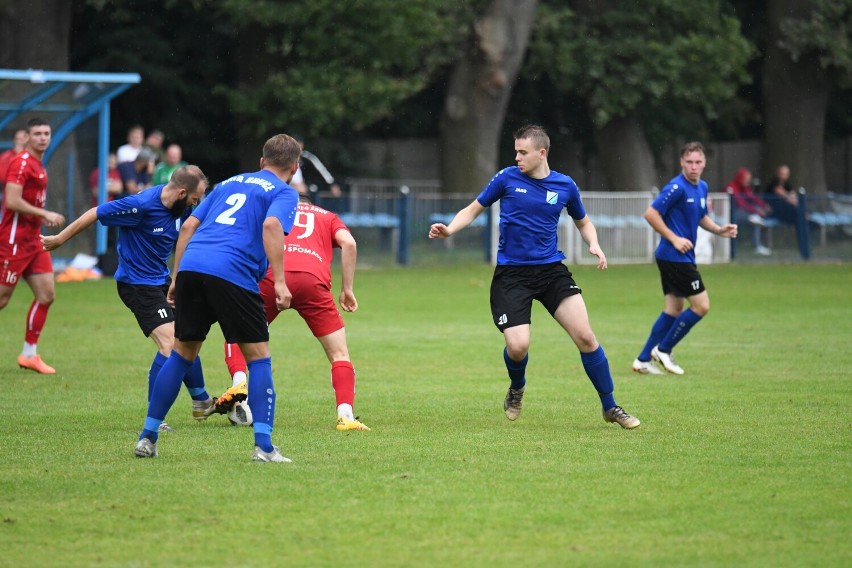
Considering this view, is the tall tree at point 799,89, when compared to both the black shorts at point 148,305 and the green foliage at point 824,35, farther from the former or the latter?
the black shorts at point 148,305

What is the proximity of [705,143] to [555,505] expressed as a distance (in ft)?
120

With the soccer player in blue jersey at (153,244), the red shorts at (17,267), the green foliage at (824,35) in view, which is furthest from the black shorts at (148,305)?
the green foliage at (824,35)

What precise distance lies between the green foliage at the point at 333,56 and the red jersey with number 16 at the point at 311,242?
19.9m

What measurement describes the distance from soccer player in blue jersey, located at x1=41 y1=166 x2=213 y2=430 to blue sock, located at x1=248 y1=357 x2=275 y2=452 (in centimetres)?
156

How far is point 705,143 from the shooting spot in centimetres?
4181

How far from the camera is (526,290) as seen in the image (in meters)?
9.35

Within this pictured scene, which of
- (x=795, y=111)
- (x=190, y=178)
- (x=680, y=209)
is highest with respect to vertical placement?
(x=795, y=111)

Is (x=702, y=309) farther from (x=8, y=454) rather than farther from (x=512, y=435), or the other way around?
(x=8, y=454)

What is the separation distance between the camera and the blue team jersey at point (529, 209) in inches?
370

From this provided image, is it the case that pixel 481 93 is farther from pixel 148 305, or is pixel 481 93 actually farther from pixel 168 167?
pixel 148 305

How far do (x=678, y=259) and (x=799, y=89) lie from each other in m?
25.1

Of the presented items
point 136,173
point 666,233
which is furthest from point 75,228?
point 136,173

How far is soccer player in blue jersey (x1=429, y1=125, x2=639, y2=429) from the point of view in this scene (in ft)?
30.2

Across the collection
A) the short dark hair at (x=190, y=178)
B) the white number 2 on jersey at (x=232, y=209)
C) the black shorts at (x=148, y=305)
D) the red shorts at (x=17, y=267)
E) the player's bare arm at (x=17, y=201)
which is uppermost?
the short dark hair at (x=190, y=178)
